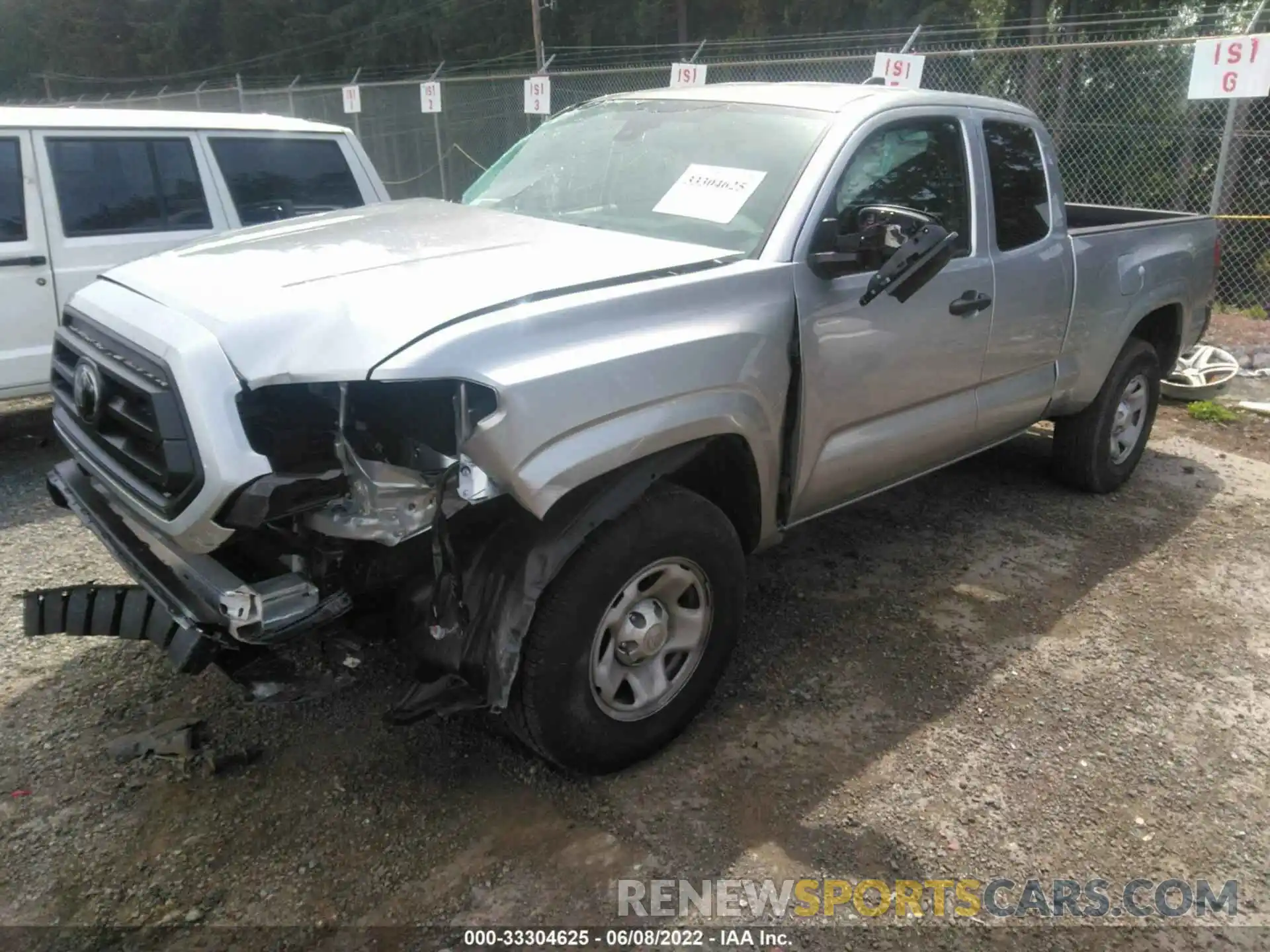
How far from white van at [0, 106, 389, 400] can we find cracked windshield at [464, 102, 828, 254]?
2575 millimetres

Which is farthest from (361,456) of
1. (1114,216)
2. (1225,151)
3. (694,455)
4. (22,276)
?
(1225,151)

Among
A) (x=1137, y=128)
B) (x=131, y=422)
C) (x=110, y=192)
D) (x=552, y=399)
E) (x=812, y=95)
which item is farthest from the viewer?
(x=1137, y=128)

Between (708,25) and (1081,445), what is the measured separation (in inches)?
774

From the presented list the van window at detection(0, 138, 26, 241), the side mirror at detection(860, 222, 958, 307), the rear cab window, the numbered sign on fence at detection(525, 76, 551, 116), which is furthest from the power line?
the side mirror at detection(860, 222, 958, 307)

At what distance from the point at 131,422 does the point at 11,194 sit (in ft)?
12.0

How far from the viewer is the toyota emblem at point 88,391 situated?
104 inches

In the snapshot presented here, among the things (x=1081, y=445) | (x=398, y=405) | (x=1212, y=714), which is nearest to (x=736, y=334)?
(x=398, y=405)

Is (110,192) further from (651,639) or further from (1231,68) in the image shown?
(1231,68)

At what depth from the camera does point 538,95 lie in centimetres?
1082

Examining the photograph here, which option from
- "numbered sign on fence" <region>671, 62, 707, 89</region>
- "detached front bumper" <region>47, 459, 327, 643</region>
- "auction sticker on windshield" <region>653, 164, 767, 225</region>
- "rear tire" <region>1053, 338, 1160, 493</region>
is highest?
"numbered sign on fence" <region>671, 62, 707, 89</region>

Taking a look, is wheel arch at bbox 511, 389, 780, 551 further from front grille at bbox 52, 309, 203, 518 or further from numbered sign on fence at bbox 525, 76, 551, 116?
numbered sign on fence at bbox 525, 76, 551, 116

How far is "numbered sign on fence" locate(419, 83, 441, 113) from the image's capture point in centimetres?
1270

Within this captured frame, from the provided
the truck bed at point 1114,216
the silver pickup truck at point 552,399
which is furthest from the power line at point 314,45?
the silver pickup truck at point 552,399

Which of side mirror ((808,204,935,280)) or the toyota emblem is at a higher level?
side mirror ((808,204,935,280))
